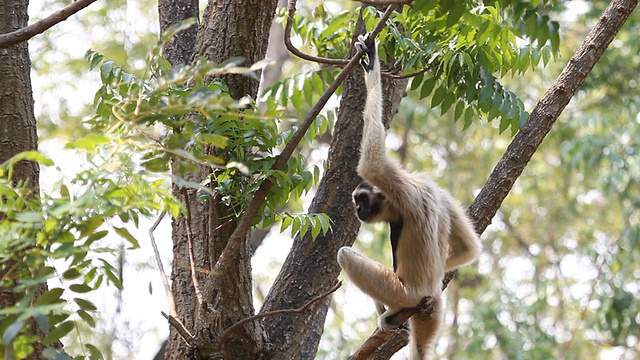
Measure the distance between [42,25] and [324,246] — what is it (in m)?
2.76

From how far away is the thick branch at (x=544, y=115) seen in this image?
543 centimetres

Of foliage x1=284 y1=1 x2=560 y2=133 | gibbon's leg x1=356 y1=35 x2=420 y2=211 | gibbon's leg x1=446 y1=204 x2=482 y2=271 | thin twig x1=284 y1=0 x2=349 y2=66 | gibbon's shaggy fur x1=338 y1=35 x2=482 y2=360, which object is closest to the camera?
foliage x1=284 y1=1 x2=560 y2=133

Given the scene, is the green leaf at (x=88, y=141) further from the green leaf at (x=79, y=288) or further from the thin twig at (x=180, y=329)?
the thin twig at (x=180, y=329)

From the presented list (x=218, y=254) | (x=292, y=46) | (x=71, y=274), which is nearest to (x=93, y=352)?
(x=71, y=274)

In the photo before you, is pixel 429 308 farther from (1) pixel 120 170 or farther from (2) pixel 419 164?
(2) pixel 419 164

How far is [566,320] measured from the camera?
1950 cm

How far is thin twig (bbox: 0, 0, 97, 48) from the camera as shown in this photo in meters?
3.86

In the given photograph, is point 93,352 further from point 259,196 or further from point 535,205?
point 535,205

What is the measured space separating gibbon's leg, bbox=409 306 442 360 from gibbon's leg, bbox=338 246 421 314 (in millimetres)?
165

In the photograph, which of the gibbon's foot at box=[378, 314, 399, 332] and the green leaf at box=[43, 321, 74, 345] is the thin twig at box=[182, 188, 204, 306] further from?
the gibbon's foot at box=[378, 314, 399, 332]

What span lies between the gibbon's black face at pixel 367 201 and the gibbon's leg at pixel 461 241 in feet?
2.19

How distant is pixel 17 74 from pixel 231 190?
4.62 feet

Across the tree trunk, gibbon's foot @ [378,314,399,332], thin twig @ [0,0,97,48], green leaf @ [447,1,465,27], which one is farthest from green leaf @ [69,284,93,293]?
gibbon's foot @ [378,314,399,332]

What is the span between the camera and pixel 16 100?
4332mm
